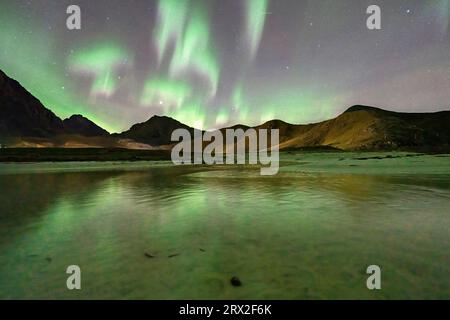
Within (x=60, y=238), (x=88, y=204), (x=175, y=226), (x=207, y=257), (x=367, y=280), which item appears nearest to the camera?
(x=367, y=280)

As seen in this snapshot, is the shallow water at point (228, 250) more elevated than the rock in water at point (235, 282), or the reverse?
the rock in water at point (235, 282)

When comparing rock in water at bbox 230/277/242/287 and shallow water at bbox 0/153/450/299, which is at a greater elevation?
rock in water at bbox 230/277/242/287

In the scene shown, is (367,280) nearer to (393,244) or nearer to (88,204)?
(393,244)

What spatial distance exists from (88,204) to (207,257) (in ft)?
24.8

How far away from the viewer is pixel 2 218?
26.2ft

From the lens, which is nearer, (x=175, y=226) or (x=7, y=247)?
(x=7, y=247)

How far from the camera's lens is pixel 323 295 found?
3.44 metres

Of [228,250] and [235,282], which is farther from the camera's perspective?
[228,250]

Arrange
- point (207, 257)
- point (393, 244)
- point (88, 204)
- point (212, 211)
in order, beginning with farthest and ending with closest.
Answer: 1. point (88, 204)
2. point (212, 211)
3. point (393, 244)
4. point (207, 257)

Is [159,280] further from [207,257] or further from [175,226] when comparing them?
[175,226]
